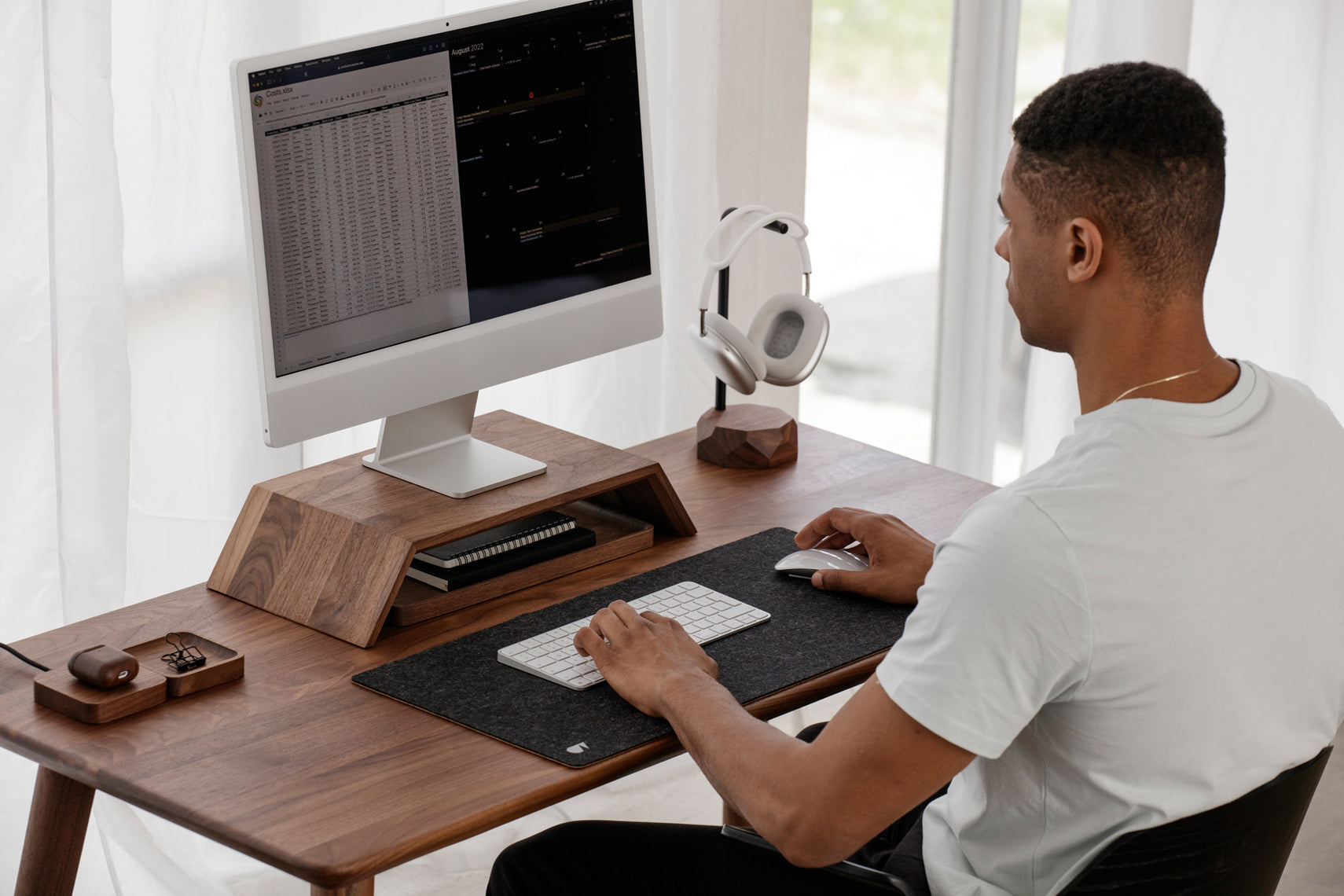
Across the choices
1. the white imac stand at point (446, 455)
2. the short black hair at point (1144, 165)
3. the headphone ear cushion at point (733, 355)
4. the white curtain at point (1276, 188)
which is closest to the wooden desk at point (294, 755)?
the white imac stand at point (446, 455)

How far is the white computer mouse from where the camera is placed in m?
1.72

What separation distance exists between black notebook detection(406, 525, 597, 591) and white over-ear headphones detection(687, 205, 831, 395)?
35 cm

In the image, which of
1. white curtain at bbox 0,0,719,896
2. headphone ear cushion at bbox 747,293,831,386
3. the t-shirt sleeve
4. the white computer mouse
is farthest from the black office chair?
white curtain at bbox 0,0,719,896

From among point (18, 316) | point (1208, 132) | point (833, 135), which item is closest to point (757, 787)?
point (1208, 132)

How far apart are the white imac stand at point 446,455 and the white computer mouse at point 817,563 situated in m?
0.31

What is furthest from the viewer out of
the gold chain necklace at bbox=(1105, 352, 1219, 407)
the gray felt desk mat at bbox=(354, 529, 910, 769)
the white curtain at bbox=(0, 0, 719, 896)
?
the white curtain at bbox=(0, 0, 719, 896)

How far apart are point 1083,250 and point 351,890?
817 millimetres

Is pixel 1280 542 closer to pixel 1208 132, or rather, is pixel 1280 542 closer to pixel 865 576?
pixel 1208 132

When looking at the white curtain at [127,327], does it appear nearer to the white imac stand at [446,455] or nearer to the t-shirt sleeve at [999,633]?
the white imac stand at [446,455]

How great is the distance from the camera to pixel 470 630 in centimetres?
161

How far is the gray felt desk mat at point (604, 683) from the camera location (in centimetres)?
141

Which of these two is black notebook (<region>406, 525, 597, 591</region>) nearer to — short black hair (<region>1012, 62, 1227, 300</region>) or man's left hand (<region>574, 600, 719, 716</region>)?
man's left hand (<region>574, 600, 719, 716</region>)

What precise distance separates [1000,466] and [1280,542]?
104 inches

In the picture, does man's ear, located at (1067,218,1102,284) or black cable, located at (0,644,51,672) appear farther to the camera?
→ black cable, located at (0,644,51,672)
